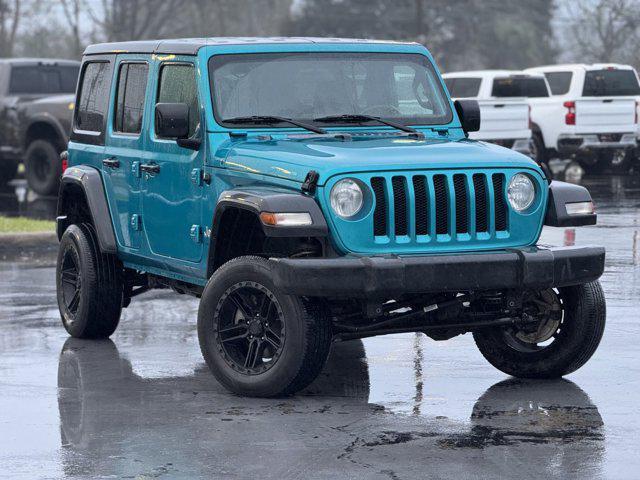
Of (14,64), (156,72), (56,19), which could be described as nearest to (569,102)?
(14,64)

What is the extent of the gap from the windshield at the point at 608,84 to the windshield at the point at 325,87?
61.6 ft

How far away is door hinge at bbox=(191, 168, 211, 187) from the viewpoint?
8.73 metres

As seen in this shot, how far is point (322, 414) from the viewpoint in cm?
775

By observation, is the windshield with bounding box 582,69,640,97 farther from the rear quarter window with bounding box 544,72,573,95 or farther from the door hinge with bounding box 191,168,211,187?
the door hinge with bounding box 191,168,211,187

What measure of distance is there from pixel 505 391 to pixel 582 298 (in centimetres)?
69

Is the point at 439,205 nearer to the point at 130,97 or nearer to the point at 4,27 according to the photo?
the point at 130,97

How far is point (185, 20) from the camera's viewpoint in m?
65.9

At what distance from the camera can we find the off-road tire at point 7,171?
25263 millimetres

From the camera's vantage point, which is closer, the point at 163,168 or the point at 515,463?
the point at 515,463

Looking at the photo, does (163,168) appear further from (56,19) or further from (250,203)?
(56,19)

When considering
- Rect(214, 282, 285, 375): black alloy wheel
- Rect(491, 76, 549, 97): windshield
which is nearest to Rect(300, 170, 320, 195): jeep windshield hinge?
Rect(214, 282, 285, 375): black alloy wheel

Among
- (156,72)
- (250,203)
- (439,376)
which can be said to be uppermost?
(156,72)

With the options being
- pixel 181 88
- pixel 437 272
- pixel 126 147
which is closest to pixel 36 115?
pixel 126 147

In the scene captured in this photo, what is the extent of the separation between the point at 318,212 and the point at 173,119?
4.30 feet
